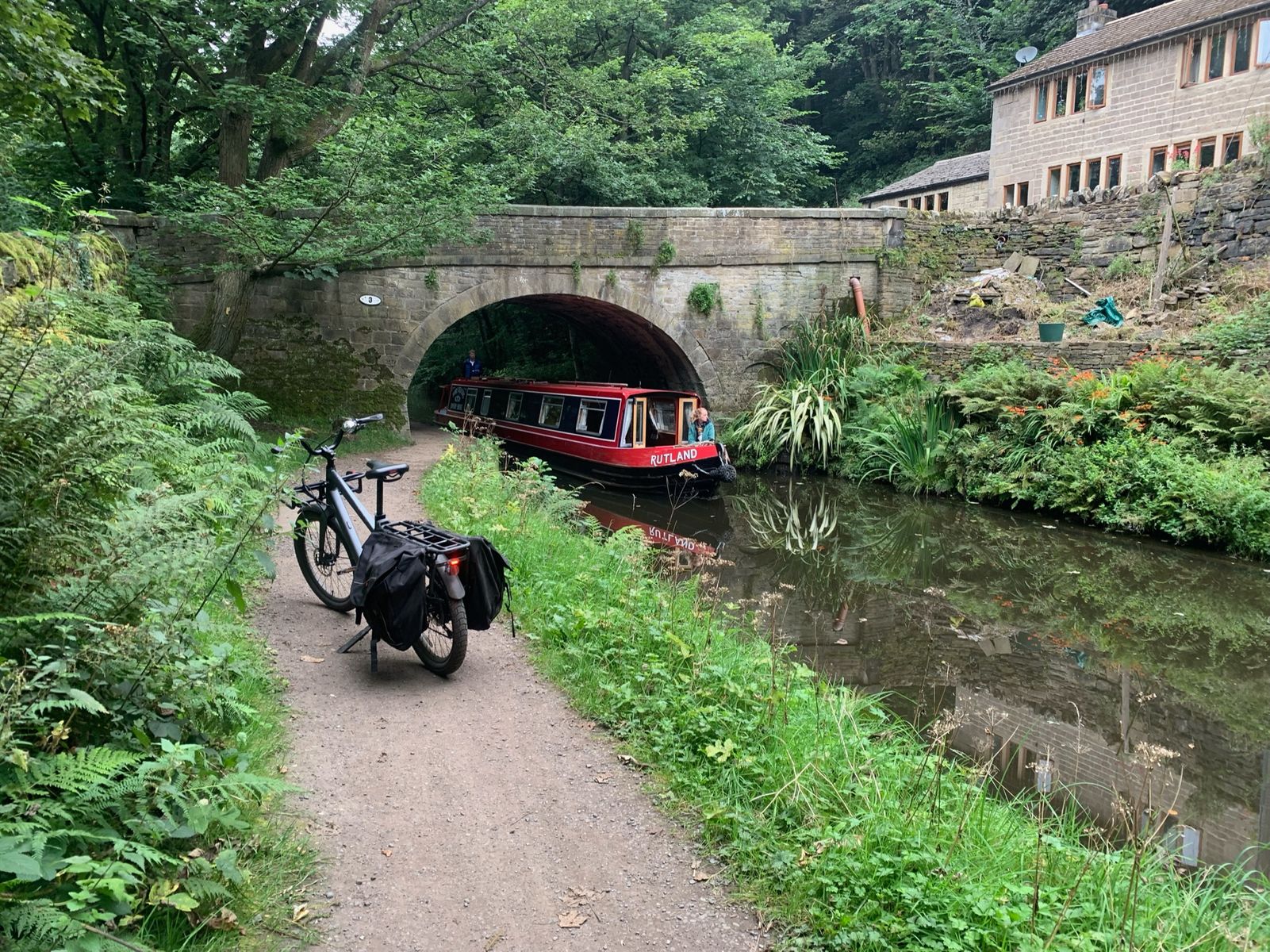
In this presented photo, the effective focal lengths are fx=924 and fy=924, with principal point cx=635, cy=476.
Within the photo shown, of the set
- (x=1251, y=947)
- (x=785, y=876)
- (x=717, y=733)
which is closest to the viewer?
(x=1251, y=947)

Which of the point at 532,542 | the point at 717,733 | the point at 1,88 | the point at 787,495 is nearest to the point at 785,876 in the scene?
the point at 717,733

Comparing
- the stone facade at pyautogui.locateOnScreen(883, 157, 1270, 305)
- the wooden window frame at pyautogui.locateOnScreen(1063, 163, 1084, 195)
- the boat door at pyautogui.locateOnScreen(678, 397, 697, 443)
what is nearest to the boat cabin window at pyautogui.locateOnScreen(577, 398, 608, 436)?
the boat door at pyautogui.locateOnScreen(678, 397, 697, 443)

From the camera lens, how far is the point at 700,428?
1288 cm

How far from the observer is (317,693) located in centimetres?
376

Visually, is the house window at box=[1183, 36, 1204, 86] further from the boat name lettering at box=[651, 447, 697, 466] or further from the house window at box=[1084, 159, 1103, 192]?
the boat name lettering at box=[651, 447, 697, 466]

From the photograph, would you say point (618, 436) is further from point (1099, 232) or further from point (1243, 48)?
point (1243, 48)

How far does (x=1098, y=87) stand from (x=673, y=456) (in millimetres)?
13868

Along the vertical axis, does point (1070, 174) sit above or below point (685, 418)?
above

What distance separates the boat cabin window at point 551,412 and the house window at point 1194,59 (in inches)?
537

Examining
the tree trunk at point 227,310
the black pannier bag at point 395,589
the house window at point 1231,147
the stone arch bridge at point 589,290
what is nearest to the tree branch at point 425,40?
the stone arch bridge at point 589,290

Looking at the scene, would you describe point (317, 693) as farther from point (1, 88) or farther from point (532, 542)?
point (1, 88)

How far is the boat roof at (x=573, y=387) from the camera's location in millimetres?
12391

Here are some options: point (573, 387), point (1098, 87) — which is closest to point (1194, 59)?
point (1098, 87)

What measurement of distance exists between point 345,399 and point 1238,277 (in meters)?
12.2
